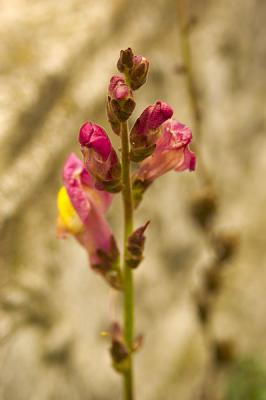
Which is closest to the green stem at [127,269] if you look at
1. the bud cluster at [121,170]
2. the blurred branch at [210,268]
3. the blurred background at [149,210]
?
the bud cluster at [121,170]

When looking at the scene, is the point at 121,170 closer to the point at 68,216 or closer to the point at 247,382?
the point at 68,216

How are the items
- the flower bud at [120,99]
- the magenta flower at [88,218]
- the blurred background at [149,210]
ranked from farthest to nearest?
the blurred background at [149,210], the magenta flower at [88,218], the flower bud at [120,99]

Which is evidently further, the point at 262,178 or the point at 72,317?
the point at 262,178

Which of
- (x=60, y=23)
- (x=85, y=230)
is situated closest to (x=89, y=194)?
(x=85, y=230)

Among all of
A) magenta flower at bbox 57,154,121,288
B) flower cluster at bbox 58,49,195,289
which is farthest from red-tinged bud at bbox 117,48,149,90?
magenta flower at bbox 57,154,121,288

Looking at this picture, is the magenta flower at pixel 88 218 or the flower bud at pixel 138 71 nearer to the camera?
the flower bud at pixel 138 71

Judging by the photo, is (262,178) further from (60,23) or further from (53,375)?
(53,375)

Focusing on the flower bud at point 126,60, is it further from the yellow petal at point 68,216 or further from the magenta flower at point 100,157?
the yellow petal at point 68,216
